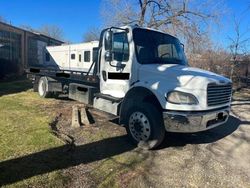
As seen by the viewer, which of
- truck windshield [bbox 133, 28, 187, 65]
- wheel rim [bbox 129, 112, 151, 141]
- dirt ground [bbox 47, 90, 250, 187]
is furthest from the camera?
truck windshield [bbox 133, 28, 187, 65]

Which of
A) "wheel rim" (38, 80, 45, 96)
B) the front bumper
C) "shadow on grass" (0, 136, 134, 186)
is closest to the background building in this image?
"wheel rim" (38, 80, 45, 96)

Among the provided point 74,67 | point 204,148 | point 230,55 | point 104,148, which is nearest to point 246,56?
point 230,55

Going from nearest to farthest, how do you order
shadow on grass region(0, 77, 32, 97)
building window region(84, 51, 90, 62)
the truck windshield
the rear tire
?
the truck windshield → the rear tire → shadow on grass region(0, 77, 32, 97) → building window region(84, 51, 90, 62)

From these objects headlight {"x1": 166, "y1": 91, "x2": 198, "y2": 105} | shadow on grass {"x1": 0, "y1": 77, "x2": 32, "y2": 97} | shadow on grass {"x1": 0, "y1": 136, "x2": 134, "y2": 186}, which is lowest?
shadow on grass {"x1": 0, "y1": 136, "x2": 134, "y2": 186}

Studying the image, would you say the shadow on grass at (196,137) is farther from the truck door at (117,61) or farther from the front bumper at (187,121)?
the truck door at (117,61)

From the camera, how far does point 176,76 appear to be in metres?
5.35

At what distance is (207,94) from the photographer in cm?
523

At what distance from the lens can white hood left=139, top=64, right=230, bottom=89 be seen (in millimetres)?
5191

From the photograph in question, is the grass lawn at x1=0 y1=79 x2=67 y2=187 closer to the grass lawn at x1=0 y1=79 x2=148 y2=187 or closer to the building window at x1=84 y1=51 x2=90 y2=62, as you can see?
the grass lawn at x1=0 y1=79 x2=148 y2=187

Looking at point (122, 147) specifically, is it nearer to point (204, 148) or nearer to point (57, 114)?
point (204, 148)

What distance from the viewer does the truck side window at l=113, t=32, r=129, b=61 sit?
6223 mm

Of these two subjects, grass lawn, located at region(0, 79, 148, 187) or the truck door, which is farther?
the truck door

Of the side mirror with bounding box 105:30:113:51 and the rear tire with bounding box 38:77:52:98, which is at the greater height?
the side mirror with bounding box 105:30:113:51

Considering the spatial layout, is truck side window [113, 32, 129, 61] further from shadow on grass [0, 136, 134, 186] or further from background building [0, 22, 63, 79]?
background building [0, 22, 63, 79]
